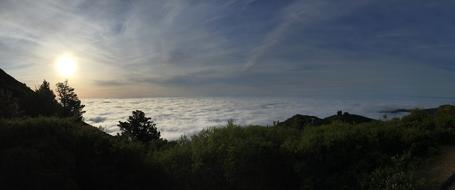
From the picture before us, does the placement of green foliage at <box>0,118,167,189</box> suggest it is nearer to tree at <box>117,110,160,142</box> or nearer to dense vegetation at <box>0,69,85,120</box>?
dense vegetation at <box>0,69,85,120</box>

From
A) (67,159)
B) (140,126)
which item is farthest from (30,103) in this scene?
(67,159)

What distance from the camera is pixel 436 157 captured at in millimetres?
11320

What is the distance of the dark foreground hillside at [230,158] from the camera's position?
10195 millimetres

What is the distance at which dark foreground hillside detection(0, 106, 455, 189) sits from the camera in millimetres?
10195

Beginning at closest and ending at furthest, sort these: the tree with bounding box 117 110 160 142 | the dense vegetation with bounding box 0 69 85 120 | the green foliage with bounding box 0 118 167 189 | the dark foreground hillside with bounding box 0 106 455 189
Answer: the green foliage with bounding box 0 118 167 189, the dark foreground hillside with bounding box 0 106 455 189, the dense vegetation with bounding box 0 69 85 120, the tree with bounding box 117 110 160 142

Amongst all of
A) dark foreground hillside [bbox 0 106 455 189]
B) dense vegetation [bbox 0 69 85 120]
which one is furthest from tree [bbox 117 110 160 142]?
dark foreground hillside [bbox 0 106 455 189]

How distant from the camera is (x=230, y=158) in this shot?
1158 cm

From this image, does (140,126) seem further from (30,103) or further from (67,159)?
(67,159)

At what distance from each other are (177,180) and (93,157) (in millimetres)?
2181

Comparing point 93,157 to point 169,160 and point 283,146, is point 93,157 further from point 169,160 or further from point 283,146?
point 283,146

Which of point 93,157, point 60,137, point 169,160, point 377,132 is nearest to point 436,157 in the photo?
point 377,132

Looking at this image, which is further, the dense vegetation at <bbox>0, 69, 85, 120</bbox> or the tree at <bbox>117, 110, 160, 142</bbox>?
the tree at <bbox>117, 110, 160, 142</bbox>

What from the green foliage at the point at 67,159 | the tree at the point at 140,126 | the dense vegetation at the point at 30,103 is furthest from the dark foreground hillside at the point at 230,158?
the tree at the point at 140,126

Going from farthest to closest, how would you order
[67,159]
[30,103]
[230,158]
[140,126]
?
1. [140,126]
2. [30,103]
3. [230,158]
4. [67,159]
